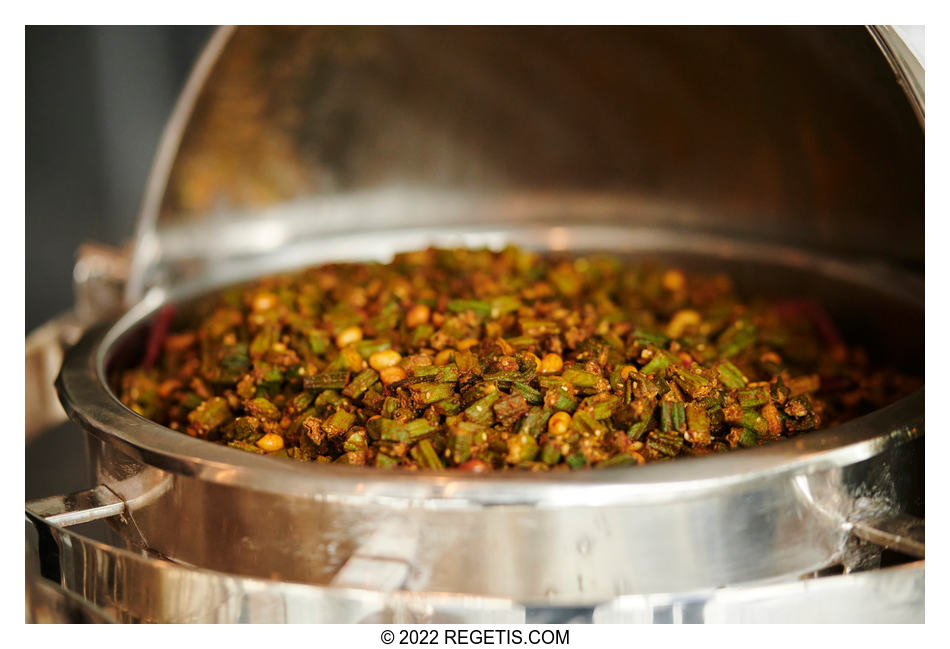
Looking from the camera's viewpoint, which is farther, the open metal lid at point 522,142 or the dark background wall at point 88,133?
the dark background wall at point 88,133

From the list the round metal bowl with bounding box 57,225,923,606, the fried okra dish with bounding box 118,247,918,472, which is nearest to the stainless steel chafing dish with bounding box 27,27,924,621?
the round metal bowl with bounding box 57,225,923,606

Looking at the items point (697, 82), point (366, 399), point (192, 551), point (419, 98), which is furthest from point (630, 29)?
point (192, 551)

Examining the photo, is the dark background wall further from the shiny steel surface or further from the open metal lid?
the shiny steel surface

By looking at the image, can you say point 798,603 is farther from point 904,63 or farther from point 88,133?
point 88,133

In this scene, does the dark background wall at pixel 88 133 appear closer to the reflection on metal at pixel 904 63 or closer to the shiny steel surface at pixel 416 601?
the shiny steel surface at pixel 416 601

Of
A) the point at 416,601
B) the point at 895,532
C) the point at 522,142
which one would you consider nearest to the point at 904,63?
the point at 895,532

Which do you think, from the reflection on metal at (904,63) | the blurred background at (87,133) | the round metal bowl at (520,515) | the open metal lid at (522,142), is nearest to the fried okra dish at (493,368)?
the round metal bowl at (520,515)

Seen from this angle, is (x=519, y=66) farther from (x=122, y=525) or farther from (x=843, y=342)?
(x=122, y=525)
